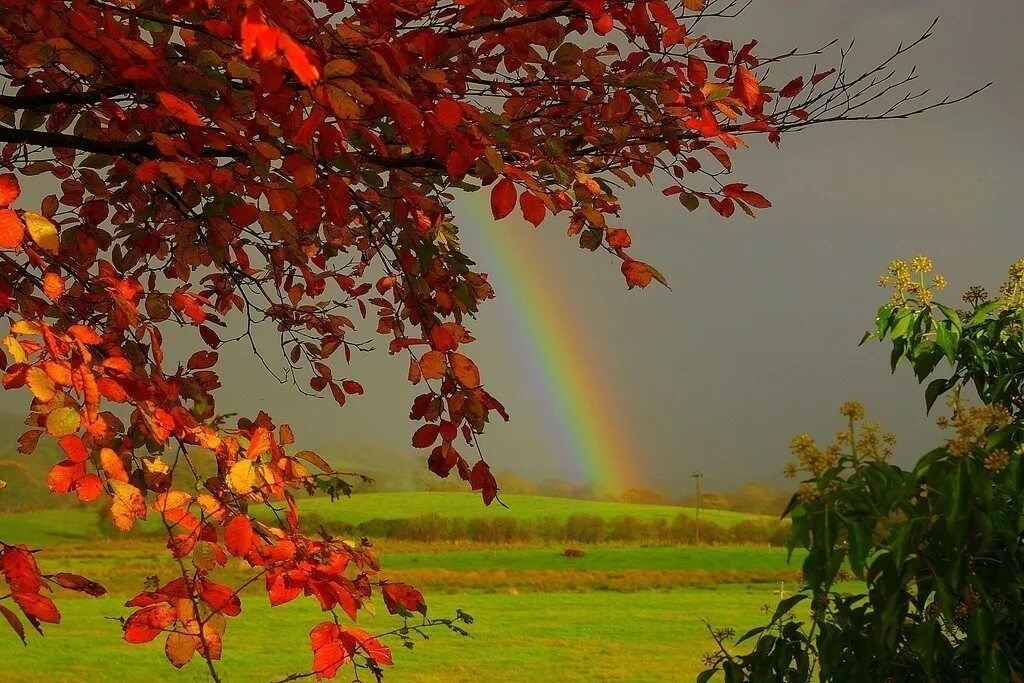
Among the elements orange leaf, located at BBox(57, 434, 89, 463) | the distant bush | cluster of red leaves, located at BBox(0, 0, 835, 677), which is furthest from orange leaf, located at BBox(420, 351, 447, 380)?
the distant bush

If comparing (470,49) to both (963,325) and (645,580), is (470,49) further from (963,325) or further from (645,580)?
(645,580)

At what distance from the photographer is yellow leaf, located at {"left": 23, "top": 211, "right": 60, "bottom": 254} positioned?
58.9 inches

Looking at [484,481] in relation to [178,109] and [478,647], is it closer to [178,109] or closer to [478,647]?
[178,109]

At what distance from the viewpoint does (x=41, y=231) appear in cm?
150

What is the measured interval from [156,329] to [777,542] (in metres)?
10.6

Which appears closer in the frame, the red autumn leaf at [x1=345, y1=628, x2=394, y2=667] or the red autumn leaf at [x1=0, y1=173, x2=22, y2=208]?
the red autumn leaf at [x1=0, y1=173, x2=22, y2=208]

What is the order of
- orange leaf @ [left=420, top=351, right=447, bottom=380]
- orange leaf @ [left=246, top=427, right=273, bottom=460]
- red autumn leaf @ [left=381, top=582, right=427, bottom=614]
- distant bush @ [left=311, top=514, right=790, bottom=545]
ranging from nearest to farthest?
orange leaf @ [left=246, top=427, right=273, bottom=460]
orange leaf @ [left=420, top=351, right=447, bottom=380]
red autumn leaf @ [left=381, top=582, right=427, bottom=614]
distant bush @ [left=311, top=514, right=790, bottom=545]

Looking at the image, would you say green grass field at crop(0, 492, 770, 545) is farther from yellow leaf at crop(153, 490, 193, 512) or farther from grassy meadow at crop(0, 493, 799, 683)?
yellow leaf at crop(153, 490, 193, 512)

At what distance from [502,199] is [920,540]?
1.48 m

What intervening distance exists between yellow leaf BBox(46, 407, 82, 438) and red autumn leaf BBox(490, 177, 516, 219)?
32.1 inches

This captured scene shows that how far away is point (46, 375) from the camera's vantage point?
143 centimetres

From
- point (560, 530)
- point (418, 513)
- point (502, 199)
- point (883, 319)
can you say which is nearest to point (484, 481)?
point (502, 199)

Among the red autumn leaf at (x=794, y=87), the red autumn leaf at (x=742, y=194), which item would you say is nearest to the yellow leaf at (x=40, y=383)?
the red autumn leaf at (x=742, y=194)

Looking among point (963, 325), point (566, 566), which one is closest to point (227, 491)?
point (963, 325)
